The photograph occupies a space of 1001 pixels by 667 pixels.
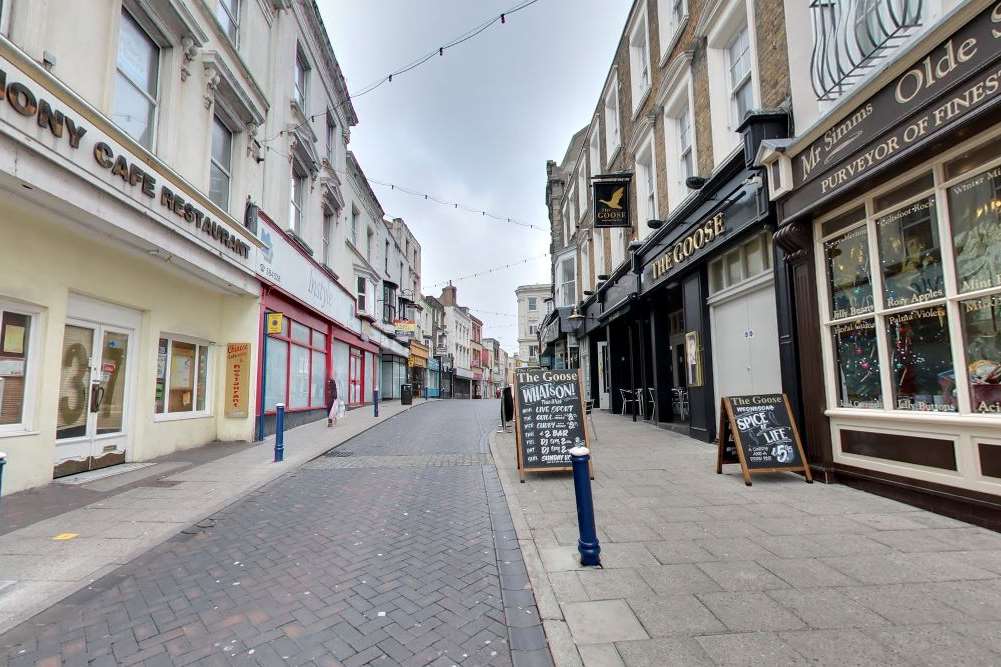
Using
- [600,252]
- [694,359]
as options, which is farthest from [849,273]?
[600,252]

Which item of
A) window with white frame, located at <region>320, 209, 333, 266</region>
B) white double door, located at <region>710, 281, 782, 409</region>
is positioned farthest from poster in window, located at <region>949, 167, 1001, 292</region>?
window with white frame, located at <region>320, 209, 333, 266</region>

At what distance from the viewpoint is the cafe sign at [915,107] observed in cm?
398

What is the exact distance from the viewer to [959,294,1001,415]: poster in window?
4238 millimetres

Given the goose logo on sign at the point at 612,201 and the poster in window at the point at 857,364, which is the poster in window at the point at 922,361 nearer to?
the poster in window at the point at 857,364

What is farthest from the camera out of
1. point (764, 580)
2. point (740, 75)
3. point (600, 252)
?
point (600, 252)

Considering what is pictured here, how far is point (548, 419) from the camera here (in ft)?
22.8

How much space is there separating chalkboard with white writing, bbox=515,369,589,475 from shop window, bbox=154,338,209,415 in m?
6.61

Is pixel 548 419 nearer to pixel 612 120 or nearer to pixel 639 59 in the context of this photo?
pixel 639 59

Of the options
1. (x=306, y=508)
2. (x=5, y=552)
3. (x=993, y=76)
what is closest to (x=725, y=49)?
(x=993, y=76)

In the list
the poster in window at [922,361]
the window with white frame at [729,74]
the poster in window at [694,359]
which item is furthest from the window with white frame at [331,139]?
the poster in window at [922,361]

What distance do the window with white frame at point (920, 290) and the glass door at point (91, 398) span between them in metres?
10.1

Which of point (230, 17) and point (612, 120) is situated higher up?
point (612, 120)

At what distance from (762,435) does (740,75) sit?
20.3ft

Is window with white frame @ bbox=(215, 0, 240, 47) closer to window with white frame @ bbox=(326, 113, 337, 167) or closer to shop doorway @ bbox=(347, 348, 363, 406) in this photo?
window with white frame @ bbox=(326, 113, 337, 167)
